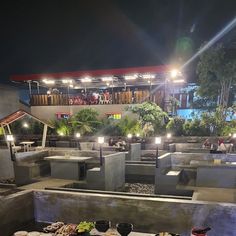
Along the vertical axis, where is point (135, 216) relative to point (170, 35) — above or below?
below

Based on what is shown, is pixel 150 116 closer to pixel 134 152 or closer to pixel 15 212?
pixel 134 152

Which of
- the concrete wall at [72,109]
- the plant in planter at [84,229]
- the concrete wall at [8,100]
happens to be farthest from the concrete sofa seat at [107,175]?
the concrete wall at [8,100]

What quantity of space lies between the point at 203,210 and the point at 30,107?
19776 mm

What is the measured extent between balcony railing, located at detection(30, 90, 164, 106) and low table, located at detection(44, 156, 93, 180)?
32.6ft

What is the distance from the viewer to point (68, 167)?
28.5 feet

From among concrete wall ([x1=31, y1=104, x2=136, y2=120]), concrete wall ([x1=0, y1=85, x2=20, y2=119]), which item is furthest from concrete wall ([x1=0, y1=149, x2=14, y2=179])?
concrete wall ([x1=0, y1=85, x2=20, y2=119])

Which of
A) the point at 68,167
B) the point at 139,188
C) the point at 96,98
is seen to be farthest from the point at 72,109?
the point at 139,188

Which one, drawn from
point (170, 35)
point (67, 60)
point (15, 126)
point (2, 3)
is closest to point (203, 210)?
point (2, 3)

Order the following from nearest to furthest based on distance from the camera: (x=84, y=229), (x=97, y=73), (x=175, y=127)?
1. (x=84, y=229)
2. (x=175, y=127)
3. (x=97, y=73)

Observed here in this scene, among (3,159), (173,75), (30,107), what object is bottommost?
(3,159)

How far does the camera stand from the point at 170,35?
20.2 metres

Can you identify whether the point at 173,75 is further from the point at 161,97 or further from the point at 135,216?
the point at 135,216

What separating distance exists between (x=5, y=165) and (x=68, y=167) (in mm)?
3177

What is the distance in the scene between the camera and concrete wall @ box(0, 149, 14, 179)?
9.88 meters
